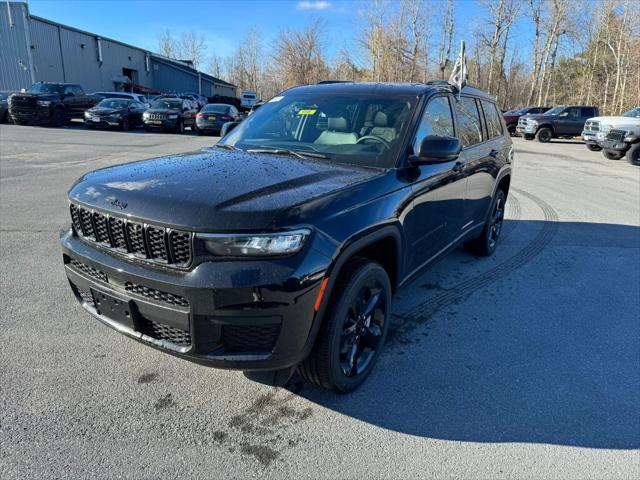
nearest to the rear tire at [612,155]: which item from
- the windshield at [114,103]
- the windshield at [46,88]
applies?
the windshield at [114,103]

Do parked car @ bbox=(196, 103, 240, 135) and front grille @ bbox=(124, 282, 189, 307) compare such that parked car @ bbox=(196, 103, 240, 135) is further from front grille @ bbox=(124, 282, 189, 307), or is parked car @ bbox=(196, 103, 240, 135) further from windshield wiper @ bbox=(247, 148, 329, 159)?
front grille @ bbox=(124, 282, 189, 307)

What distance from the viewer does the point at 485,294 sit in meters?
4.42

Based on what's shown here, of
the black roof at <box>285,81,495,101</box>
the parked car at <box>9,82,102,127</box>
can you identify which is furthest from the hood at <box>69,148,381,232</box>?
the parked car at <box>9,82,102,127</box>

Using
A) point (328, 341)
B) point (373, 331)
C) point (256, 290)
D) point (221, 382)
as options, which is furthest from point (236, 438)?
point (373, 331)

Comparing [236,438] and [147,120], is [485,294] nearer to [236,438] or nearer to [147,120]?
[236,438]

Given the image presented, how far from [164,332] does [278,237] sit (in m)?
0.80

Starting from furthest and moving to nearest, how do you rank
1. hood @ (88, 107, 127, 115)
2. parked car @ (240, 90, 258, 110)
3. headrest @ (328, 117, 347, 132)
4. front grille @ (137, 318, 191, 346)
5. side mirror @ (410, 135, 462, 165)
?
1. parked car @ (240, 90, 258, 110)
2. hood @ (88, 107, 127, 115)
3. headrest @ (328, 117, 347, 132)
4. side mirror @ (410, 135, 462, 165)
5. front grille @ (137, 318, 191, 346)

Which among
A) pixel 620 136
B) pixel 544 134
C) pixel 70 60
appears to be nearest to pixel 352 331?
pixel 620 136

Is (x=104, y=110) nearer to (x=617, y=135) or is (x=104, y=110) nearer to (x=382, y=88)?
(x=382, y=88)

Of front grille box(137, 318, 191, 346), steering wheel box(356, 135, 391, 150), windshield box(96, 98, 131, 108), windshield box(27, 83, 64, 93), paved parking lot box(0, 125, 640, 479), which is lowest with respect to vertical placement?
paved parking lot box(0, 125, 640, 479)

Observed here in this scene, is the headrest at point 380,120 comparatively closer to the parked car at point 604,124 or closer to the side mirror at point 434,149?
the side mirror at point 434,149

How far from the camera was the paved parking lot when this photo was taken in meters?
2.30

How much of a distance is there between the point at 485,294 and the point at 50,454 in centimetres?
369

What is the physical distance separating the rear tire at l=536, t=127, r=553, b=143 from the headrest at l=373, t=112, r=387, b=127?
26100 millimetres
